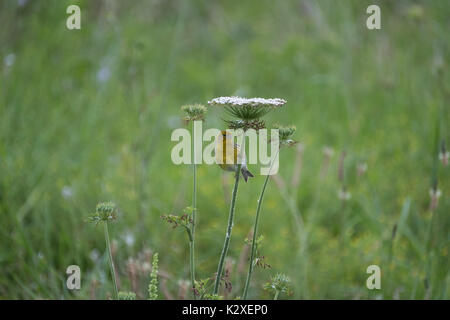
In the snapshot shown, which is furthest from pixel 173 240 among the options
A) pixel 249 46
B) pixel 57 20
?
pixel 249 46

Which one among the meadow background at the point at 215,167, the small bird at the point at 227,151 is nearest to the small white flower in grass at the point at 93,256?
the meadow background at the point at 215,167

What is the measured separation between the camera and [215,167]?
261 cm

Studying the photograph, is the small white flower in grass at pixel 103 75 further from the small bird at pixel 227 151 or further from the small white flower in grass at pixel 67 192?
the small bird at pixel 227 151

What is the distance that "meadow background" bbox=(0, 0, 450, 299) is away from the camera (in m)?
1.83

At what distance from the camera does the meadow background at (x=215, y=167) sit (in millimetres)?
1834

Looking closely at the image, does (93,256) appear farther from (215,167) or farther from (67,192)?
(215,167)

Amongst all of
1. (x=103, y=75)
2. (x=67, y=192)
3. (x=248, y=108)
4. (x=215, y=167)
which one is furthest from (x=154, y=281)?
(x=103, y=75)

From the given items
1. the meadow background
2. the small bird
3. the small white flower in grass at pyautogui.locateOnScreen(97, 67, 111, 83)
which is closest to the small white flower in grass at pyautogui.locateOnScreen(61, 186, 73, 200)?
the meadow background

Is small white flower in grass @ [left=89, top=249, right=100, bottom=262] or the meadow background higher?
the meadow background

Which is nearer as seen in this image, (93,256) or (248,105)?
(248,105)

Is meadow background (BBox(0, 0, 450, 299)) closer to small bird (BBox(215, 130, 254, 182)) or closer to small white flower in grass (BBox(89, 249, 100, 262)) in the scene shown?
small white flower in grass (BBox(89, 249, 100, 262))

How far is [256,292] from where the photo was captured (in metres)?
1.77
